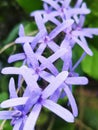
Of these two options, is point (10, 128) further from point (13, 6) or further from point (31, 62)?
point (13, 6)

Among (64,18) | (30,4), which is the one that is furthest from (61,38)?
(30,4)

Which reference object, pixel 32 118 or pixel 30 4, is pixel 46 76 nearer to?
pixel 32 118

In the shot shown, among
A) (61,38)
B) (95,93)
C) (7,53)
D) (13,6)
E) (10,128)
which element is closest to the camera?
A: (10,128)

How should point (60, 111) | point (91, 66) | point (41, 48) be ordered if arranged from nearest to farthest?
point (60, 111), point (41, 48), point (91, 66)

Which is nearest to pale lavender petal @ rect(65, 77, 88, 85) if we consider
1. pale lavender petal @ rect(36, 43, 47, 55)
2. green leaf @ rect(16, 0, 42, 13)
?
pale lavender petal @ rect(36, 43, 47, 55)

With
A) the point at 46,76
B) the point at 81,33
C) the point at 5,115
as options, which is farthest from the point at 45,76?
the point at 81,33

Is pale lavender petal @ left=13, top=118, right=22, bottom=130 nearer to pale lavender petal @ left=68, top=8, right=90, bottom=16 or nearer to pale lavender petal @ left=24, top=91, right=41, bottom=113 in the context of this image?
pale lavender petal @ left=24, top=91, right=41, bottom=113

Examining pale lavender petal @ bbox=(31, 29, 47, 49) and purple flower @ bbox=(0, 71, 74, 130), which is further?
pale lavender petal @ bbox=(31, 29, 47, 49)
